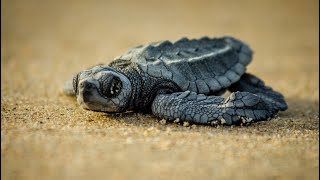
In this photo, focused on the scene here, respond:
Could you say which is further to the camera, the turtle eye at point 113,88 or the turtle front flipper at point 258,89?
the turtle front flipper at point 258,89

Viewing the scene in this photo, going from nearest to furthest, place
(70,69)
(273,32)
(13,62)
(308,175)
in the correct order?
(308,175), (70,69), (13,62), (273,32)

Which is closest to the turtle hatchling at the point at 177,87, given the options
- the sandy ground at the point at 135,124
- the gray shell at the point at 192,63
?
the gray shell at the point at 192,63

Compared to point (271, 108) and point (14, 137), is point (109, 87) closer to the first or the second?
point (14, 137)

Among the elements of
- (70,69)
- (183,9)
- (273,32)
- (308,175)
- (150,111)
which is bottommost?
(308,175)

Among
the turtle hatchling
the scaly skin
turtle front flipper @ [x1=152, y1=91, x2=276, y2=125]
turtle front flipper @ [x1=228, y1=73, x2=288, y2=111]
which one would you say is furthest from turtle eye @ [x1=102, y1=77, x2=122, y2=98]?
turtle front flipper @ [x1=228, y1=73, x2=288, y2=111]

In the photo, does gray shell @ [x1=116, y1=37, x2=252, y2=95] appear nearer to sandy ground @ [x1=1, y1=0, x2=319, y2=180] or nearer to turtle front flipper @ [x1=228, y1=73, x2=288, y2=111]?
turtle front flipper @ [x1=228, y1=73, x2=288, y2=111]

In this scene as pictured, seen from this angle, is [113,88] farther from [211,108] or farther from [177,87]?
[211,108]

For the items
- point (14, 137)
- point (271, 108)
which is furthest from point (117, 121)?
point (271, 108)

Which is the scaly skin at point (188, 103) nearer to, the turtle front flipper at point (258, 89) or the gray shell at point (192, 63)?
the gray shell at point (192, 63)
